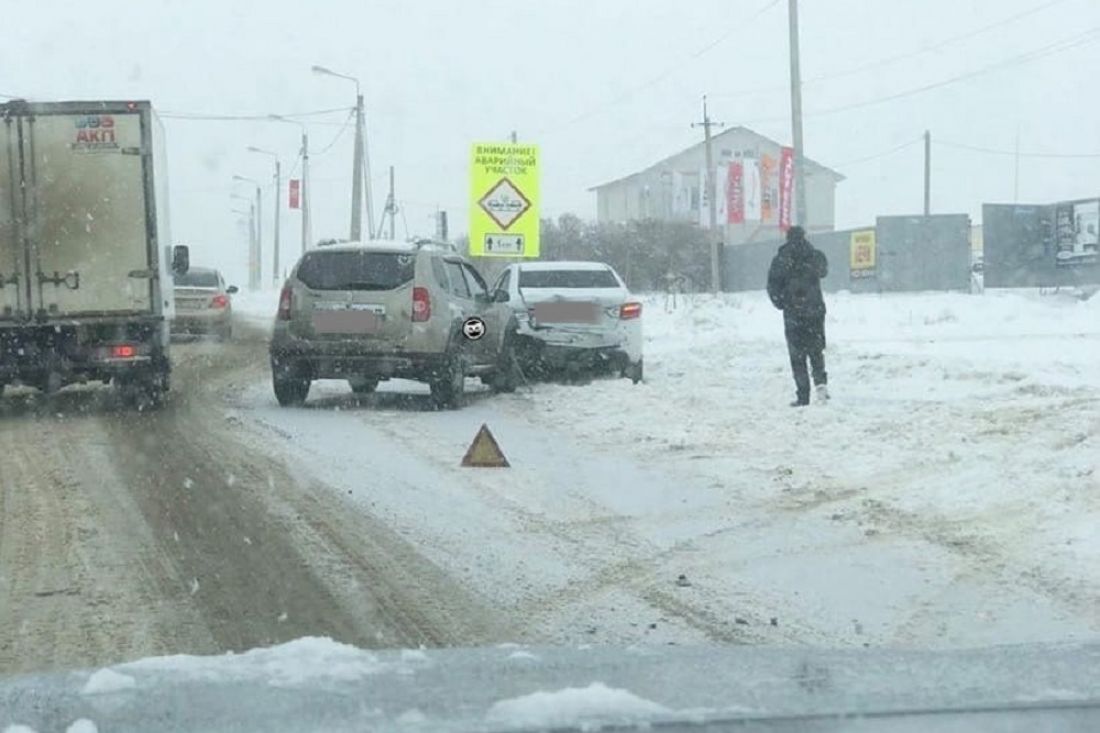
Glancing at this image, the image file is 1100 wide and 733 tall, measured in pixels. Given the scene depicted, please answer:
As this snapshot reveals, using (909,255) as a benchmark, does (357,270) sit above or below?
below

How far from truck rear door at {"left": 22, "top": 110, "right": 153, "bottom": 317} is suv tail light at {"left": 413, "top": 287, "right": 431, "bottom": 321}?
2643mm

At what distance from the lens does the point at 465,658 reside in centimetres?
409

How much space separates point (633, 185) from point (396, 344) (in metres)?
74.2

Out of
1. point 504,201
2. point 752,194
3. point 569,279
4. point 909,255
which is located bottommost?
point 569,279

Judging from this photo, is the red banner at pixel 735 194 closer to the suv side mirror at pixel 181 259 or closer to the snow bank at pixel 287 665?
the suv side mirror at pixel 181 259

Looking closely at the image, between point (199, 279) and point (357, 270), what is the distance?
657 inches

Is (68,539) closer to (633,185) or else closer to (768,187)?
(768,187)

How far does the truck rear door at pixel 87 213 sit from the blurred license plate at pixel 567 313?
Result: 5.09m

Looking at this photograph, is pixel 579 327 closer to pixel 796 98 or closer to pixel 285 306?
pixel 285 306

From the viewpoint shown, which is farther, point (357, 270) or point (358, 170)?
point (358, 170)

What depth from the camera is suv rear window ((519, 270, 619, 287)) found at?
1834 centimetres

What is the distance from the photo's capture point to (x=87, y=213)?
14141 mm

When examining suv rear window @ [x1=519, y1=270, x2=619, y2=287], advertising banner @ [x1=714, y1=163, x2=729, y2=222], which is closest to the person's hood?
suv rear window @ [x1=519, y1=270, x2=619, y2=287]

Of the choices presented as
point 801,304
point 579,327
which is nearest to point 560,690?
point 801,304
